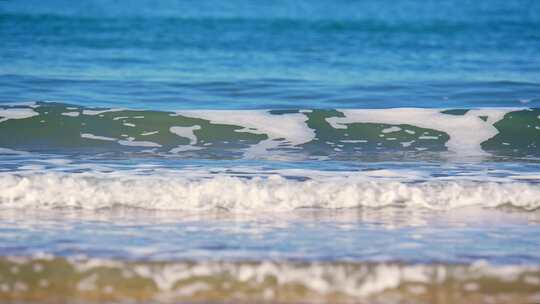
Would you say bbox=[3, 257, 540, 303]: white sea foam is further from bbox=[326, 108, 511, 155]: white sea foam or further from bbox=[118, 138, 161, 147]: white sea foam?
bbox=[326, 108, 511, 155]: white sea foam

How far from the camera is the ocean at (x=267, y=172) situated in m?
3.83

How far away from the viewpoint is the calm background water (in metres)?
10.9

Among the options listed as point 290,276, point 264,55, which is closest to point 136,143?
point 290,276

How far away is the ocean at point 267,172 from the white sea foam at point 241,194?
0.01 metres

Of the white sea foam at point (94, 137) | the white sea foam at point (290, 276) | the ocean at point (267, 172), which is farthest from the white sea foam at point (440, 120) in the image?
the white sea foam at point (290, 276)

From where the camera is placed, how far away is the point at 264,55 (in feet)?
50.5

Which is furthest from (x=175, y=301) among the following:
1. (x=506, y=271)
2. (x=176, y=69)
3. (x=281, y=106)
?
(x=176, y=69)

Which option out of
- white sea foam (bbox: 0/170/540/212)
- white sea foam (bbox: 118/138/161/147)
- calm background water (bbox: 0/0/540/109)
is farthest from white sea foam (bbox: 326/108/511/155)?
white sea foam (bbox: 0/170/540/212)

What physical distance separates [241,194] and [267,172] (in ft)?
2.85

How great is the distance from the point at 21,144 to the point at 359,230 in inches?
157

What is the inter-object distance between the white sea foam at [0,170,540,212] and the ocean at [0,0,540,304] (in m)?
0.01

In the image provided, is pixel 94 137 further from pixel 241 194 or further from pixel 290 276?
pixel 290 276

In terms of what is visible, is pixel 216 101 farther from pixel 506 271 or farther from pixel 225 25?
pixel 225 25

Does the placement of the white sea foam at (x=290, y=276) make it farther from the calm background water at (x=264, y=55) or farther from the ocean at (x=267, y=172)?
the calm background water at (x=264, y=55)
